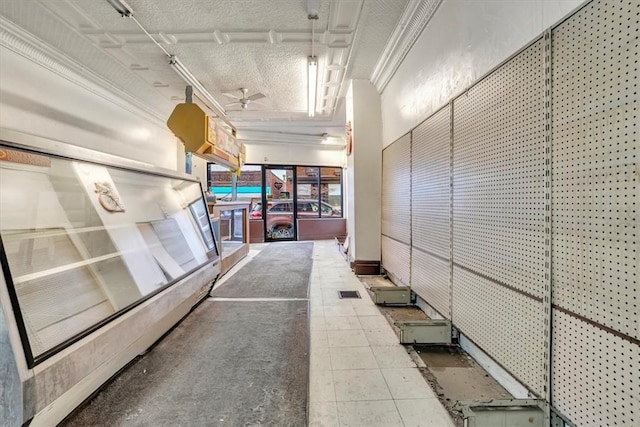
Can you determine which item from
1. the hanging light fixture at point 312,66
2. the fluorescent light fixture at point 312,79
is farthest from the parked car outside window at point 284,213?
the fluorescent light fixture at point 312,79

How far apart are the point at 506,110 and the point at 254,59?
3.85m

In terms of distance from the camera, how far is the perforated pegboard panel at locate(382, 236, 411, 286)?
390 centimetres

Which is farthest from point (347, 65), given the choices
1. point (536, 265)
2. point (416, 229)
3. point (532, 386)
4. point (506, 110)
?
point (532, 386)

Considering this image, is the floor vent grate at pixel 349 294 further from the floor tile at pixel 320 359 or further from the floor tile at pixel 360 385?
the floor tile at pixel 360 385

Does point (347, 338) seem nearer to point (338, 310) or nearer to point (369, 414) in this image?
point (338, 310)

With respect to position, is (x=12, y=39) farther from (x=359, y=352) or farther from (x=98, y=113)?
(x=359, y=352)

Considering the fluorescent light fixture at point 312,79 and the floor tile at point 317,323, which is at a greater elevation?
the fluorescent light fixture at point 312,79

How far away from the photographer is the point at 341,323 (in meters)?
3.09

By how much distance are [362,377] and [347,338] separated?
63 centimetres

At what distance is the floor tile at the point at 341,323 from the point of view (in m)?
2.99

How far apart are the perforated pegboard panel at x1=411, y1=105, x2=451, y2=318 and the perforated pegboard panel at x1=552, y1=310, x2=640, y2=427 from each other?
1228mm

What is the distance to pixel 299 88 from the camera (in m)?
5.55

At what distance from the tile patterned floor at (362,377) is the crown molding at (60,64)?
16.0 ft

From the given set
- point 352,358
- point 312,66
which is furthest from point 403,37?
point 352,358
